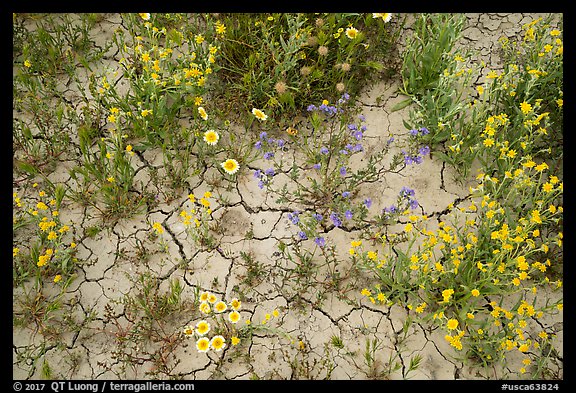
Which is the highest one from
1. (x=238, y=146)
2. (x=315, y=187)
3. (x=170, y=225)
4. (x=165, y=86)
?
(x=165, y=86)

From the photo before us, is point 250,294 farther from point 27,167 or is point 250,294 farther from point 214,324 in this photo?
point 27,167

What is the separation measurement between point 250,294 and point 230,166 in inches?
35.6

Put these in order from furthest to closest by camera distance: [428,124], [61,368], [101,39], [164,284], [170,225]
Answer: [101,39] → [428,124] → [170,225] → [164,284] → [61,368]

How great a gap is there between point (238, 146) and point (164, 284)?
1.18 meters

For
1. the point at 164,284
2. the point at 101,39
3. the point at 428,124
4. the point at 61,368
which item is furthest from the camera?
the point at 101,39

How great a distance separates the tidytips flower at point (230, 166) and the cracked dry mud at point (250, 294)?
0.19 m

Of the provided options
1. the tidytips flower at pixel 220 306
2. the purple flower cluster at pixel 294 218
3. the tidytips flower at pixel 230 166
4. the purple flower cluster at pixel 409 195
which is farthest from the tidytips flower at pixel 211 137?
the purple flower cluster at pixel 409 195

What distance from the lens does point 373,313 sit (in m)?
3.07

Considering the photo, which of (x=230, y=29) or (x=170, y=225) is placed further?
(x=230, y=29)

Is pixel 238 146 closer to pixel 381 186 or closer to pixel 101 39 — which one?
pixel 381 186

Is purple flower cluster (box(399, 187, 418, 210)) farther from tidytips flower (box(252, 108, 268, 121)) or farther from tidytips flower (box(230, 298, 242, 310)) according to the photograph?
tidytips flower (box(230, 298, 242, 310))

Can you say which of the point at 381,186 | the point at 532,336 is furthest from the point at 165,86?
the point at 532,336

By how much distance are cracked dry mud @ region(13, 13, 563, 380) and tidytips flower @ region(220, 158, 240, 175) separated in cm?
19

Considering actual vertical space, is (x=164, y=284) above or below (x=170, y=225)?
below
